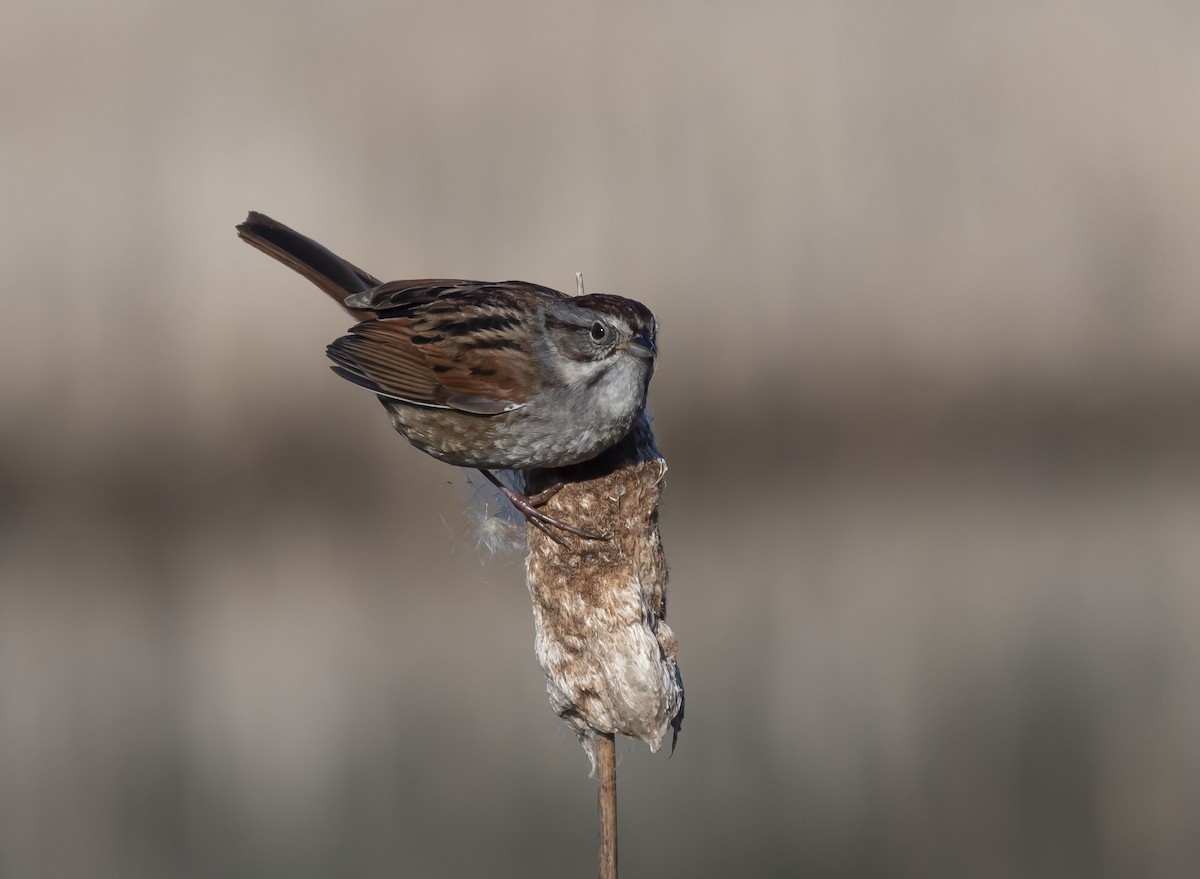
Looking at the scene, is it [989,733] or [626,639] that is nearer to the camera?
[626,639]

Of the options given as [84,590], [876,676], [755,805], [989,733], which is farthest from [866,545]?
[84,590]

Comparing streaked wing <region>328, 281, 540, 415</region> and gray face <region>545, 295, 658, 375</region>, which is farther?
streaked wing <region>328, 281, 540, 415</region>

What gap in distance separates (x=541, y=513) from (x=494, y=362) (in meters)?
0.43

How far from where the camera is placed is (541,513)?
2.57 metres

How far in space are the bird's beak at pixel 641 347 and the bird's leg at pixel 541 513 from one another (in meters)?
0.34

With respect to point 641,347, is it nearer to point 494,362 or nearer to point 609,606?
point 494,362

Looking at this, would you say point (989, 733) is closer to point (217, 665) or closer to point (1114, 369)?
point (1114, 369)

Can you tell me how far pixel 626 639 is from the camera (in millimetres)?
2340

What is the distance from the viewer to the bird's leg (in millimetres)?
2490

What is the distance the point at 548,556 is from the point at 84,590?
4.05 metres

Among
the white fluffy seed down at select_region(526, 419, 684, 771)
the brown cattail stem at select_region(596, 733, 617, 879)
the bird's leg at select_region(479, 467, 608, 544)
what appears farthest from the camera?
the bird's leg at select_region(479, 467, 608, 544)

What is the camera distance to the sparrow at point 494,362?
8.49ft

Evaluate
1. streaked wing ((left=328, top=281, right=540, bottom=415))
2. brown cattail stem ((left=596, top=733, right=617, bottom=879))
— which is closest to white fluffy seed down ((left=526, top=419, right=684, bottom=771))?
brown cattail stem ((left=596, top=733, right=617, bottom=879))

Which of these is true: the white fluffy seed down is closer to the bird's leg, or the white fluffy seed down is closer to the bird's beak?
the bird's leg
